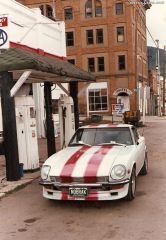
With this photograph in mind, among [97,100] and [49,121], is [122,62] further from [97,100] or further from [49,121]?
[49,121]

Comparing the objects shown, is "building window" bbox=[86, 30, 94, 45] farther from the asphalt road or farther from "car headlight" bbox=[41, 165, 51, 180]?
"car headlight" bbox=[41, 165, 51, 180]

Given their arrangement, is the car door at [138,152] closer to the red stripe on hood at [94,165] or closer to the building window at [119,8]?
the red stripe on hood at [94,165]

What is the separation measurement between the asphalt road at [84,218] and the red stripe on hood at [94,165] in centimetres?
63

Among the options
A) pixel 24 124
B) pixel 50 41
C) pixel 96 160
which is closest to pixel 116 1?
pixel 50 41

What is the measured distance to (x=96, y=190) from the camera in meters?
7.86

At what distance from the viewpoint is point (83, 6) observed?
169 feet

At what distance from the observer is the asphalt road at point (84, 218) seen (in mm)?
6656

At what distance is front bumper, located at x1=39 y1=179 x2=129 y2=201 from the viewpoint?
25.7ft

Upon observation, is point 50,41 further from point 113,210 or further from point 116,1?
point 116,1

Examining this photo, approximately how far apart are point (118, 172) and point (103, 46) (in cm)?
4410

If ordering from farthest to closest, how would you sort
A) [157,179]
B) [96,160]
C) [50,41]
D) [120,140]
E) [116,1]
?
[116,1], [50,41], [157,179], [120,140], [96,160]

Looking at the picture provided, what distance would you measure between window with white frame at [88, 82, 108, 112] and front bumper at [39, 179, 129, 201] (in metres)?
42.8

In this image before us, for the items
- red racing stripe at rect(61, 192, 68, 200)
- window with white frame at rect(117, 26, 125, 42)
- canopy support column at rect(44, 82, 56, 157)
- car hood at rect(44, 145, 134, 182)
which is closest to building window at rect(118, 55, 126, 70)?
window with white frame at rect(117, 26, 125, 42)

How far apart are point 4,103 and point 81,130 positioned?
2.23 m
